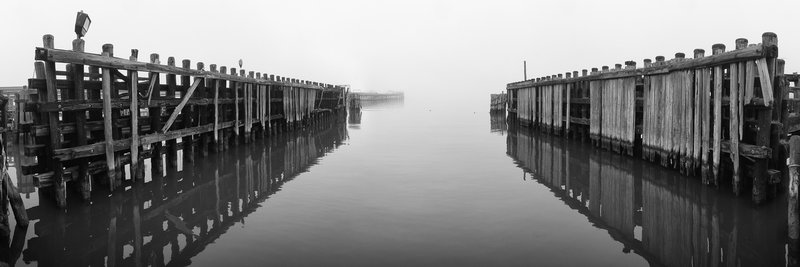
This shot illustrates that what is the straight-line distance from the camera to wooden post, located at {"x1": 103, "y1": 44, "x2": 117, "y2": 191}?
1066 cm

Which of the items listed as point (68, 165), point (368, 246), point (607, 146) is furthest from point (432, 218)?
point (607, 146)

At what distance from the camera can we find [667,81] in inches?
528

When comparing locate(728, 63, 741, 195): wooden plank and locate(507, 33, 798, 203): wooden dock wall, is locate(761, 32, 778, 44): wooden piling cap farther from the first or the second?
locate(728, 63, 741, 195): wooden plank

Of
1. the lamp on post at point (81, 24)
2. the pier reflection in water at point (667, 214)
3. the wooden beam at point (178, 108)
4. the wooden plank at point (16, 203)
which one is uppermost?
the lamp on post at point (81, 24)

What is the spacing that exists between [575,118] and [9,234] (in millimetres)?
19815

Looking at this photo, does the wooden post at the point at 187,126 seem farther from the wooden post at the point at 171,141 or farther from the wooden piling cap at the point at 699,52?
the wooden piling cap at the point at 699,52

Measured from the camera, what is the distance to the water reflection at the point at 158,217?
7324mm

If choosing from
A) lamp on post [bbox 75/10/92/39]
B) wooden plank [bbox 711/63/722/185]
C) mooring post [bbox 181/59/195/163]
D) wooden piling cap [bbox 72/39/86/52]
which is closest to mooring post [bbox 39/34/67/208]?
wooden piling cap [bbox 72/39/86/52]

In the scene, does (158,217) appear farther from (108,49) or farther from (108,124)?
(108,49)

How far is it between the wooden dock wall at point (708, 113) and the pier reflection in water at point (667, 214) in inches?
24.0

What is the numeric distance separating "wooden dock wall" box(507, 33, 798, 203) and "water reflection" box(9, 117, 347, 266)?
33.3ft

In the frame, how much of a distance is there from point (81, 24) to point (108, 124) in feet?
7.09

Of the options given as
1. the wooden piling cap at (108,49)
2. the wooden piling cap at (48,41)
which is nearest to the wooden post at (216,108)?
the wooden piling cap at (108,49)

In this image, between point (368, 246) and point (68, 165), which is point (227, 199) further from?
point (368, 246)
